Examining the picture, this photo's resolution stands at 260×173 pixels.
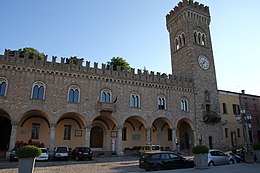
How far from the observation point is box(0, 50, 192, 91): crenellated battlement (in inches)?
842

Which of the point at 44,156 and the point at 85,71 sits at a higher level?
the point at 85,71

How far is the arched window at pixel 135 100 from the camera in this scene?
26.2 m

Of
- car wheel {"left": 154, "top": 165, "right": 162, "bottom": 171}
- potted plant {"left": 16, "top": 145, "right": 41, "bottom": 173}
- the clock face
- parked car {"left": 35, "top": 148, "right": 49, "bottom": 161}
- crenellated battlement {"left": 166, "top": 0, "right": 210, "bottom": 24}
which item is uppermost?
crenellated battlement {"left": 166, "top": 0, "right": 210, "bottom": 24}

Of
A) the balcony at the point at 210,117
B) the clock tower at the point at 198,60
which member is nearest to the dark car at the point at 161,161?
the clock tower at the point at 198,60

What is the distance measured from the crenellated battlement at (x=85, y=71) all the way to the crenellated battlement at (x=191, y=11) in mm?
11062

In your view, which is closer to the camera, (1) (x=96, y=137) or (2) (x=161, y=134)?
(1) (x=96, y=137)

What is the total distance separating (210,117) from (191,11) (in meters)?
16.8

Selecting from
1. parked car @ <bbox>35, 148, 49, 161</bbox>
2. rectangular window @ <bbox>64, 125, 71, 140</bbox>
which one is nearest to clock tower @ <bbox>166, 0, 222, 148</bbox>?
rectangular window @ <bbox>64, 125, 71, 140</bbox>

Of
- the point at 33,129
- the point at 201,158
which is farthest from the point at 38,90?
the point at 201,158

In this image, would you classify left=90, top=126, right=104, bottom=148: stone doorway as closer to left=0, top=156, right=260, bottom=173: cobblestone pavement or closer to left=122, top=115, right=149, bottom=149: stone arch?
left=122, top=115, right=149, bottom=149: stone arch

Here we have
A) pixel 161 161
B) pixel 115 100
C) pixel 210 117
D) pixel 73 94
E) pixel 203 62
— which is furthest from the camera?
pixel 203 62

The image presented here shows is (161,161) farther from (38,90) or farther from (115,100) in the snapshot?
(38,90)

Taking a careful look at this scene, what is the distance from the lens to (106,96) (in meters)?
24.9

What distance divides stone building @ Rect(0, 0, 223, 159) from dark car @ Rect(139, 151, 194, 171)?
31.8 ft
